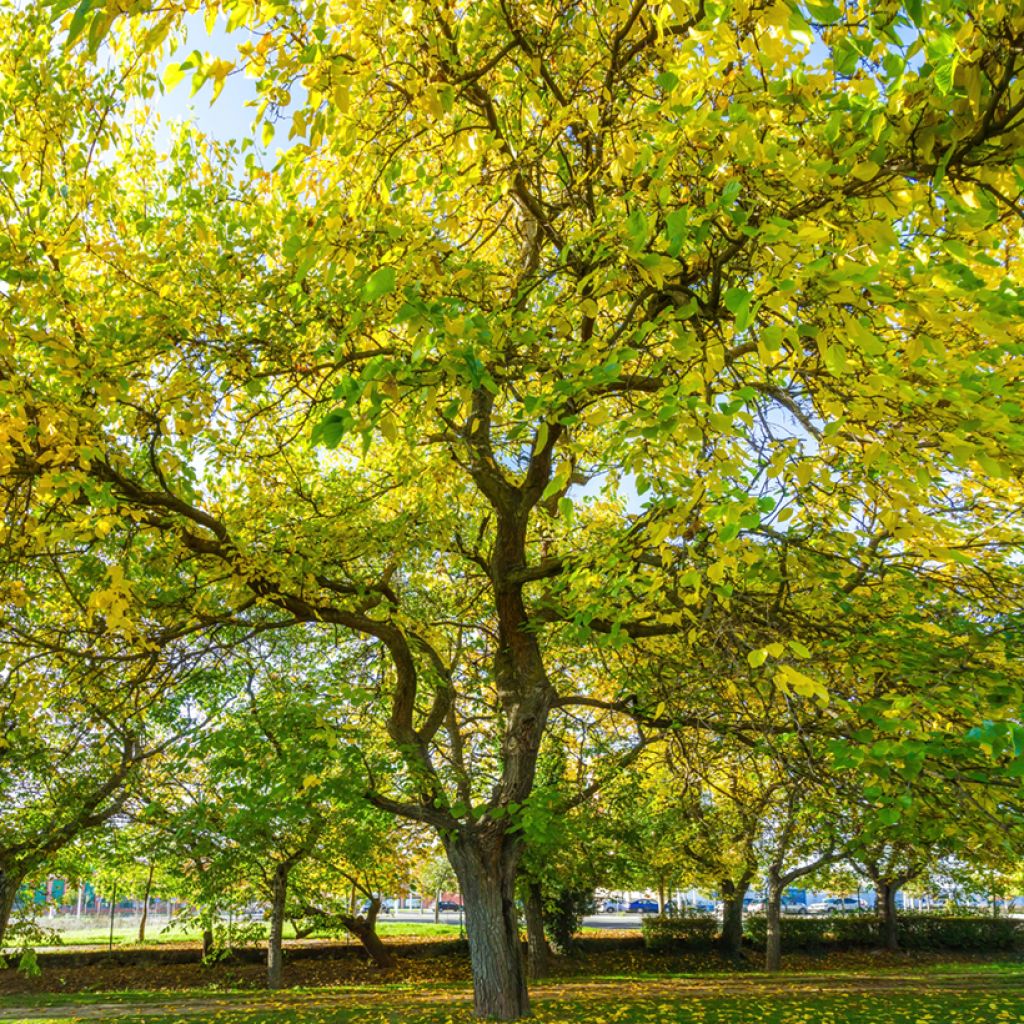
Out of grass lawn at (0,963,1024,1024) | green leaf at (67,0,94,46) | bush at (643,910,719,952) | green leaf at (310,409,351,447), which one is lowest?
bush at (643,910,719,952)

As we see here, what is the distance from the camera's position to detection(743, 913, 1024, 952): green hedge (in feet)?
79.0

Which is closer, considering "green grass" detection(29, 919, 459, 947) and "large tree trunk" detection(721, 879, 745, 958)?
"large tree trunk" detection(721, 879, 745, 958)

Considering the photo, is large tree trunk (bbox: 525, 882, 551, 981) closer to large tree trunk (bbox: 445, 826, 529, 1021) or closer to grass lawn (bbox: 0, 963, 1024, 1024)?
grass lawn (bbox: 0, 963, 1024, 1024)

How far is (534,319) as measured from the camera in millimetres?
4848

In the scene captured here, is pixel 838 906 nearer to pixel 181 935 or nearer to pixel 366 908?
pixel 366 908

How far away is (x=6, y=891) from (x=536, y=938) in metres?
10.2

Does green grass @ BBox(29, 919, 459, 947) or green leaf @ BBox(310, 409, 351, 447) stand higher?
green leaf @ BBox(310, 409, 351, 447)

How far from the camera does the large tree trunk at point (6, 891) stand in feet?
37.1

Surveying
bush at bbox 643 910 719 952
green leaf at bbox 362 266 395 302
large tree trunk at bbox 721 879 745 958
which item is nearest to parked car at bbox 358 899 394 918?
bush at bbox 643 910 719 952

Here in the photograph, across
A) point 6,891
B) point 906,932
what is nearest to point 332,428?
point 6,891

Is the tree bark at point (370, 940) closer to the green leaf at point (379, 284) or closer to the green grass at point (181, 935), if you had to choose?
the green grass at point (181, 935)

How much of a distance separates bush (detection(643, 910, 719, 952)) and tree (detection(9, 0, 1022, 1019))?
16.8 metres

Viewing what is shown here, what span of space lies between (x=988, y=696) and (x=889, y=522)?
145 centimetres

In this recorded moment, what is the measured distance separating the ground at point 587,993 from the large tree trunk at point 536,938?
0.45 m
